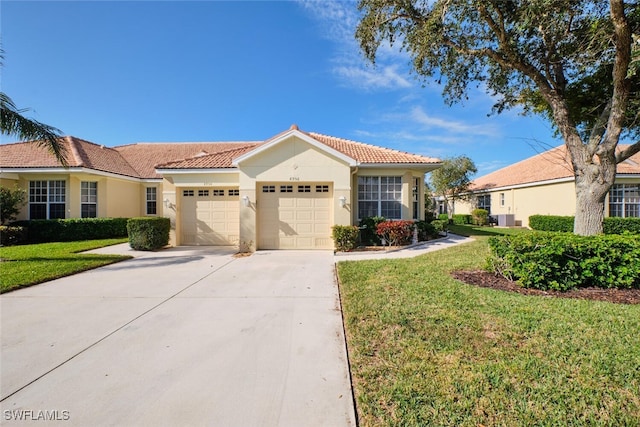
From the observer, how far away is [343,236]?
10906mm

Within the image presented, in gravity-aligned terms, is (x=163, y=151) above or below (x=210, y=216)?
above

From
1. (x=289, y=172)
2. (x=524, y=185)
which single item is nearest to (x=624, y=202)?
(x=524, y=185)

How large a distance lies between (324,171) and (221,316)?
7.73 metres

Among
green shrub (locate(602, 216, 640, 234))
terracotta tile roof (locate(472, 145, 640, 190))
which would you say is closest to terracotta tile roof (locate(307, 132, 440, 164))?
terracotta tile roof (locate(472, 145, 640, 190))

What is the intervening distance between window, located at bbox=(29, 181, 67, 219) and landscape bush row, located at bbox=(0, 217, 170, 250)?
104 centimetres

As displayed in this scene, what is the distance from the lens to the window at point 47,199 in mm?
14977

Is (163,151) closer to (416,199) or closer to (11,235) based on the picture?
(11,235)

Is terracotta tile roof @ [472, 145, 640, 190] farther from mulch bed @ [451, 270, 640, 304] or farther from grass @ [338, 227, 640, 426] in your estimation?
grass @ [338, 227, 640, 426]

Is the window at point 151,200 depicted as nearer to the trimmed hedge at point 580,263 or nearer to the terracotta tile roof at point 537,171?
the trimmed hedge at point 580,263

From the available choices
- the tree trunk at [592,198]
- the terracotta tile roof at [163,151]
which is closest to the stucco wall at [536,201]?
the tree trunk at [592,198]

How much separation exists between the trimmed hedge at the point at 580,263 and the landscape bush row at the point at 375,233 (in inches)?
234

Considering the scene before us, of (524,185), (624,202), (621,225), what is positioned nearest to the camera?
(621,225)

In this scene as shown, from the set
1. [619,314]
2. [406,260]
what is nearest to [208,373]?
[619,314]

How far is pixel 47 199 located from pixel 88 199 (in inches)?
73.7
